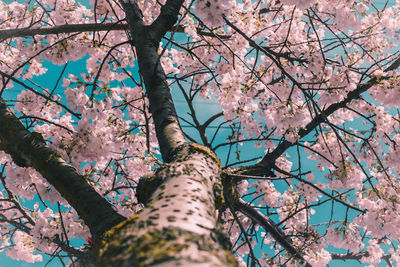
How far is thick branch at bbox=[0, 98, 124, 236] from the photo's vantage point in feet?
5.29

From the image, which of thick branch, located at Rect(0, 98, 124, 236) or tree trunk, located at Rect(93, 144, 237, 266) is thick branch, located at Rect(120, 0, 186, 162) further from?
tree trunk, located at Rect(93, 144, 237, 266)

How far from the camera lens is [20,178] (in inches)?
126

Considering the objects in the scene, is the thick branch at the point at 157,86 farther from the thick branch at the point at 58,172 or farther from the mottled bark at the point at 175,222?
the thick branch at the point at 58,172

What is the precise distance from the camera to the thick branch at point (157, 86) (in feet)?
6.59

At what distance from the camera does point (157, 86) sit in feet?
7.76

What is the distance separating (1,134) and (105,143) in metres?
1.01

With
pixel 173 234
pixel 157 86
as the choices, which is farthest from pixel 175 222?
pixel 157 86

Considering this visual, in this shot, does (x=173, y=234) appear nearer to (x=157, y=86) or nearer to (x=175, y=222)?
(x=175, y=222)

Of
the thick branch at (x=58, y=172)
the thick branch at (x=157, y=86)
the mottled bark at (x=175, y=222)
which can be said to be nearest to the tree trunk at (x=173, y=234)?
the mottled bark at (x=175, y=222)

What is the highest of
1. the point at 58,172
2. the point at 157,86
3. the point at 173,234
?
the point at 157,86

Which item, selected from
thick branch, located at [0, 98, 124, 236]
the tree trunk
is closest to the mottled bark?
the tree trunk

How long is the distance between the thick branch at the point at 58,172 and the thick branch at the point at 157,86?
0.48 m

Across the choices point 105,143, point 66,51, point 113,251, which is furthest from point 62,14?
point 113,251

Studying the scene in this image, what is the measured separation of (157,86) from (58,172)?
38.0 inches
